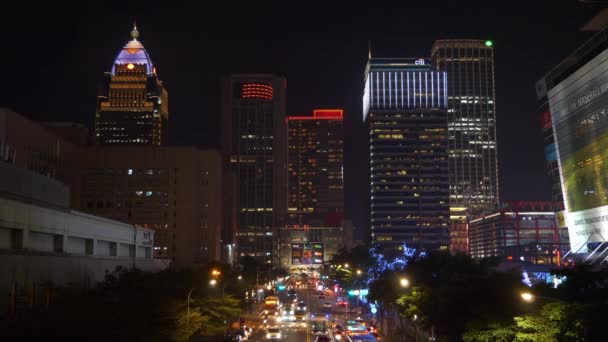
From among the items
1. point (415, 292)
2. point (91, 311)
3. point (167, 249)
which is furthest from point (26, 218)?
point (167, 249)

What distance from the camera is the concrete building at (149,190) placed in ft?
593

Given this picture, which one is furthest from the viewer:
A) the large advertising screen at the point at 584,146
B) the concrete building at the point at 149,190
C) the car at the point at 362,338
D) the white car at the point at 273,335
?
the concrete building at the point at 149,190

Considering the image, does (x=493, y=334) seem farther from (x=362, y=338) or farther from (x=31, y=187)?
(x=31, y=187)

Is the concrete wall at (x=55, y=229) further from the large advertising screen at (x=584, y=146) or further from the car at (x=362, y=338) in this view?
the large advertising screen at (x=584, y=146)

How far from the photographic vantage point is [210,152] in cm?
19100

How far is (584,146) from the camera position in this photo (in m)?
117

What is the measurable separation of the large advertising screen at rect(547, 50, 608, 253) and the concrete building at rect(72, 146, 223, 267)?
93.7 meters

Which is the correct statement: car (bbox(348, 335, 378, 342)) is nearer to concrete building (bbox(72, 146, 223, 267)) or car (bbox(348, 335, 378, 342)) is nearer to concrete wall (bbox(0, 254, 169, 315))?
concrete wall (bbox(0, 254, 169, 315))

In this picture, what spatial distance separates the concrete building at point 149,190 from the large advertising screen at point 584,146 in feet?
307

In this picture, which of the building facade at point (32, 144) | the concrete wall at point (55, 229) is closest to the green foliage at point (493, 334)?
the concrete wall at point (55, 229)

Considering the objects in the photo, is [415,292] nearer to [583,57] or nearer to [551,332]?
[551,332]

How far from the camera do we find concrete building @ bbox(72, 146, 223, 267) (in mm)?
180750

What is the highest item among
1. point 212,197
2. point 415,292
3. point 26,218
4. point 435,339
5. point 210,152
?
point 210,152

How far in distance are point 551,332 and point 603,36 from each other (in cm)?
8439
